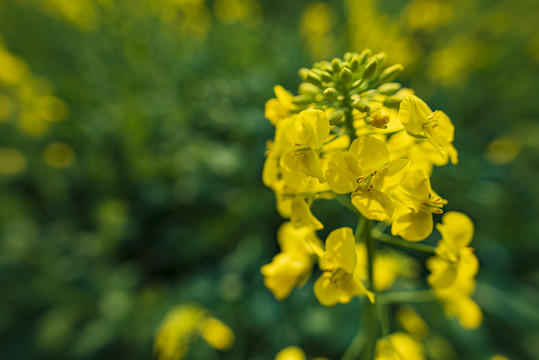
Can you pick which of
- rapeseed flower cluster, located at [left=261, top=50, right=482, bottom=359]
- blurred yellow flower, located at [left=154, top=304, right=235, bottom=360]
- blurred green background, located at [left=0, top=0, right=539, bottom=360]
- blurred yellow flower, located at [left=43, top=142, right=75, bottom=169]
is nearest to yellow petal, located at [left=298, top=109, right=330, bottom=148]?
rapeseed flower cluster, located at [left=261, top=50, right=482, bottom=359]

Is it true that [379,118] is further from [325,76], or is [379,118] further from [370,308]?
[370,308]

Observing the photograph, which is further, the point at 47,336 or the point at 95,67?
the point at 95,67

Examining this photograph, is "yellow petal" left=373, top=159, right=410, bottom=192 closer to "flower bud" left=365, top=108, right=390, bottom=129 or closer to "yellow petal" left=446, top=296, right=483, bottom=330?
"flower bud" left=365, top=108, right=390, bottom=129

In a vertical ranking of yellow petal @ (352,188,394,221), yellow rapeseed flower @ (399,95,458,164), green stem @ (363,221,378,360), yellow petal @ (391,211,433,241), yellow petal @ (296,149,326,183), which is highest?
yellow rapeseed flower @ (399,95,458,164)

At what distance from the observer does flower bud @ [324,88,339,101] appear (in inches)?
38.3

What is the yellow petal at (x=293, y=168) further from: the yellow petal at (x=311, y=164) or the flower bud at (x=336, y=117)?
the flower bud at (x=336, y=117)

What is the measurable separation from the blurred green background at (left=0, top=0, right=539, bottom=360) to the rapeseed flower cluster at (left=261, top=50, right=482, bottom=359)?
1.64m

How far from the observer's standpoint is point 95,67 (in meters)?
4.40

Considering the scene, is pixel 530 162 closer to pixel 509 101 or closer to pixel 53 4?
pixel 509 101

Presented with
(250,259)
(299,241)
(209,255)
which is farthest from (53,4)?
(299,241)

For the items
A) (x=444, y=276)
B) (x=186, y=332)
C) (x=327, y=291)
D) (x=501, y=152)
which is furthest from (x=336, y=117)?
(x=501, y=152)

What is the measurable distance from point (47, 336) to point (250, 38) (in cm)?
410

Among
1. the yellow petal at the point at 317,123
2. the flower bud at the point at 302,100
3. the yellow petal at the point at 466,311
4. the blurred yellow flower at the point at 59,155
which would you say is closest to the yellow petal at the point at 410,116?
the yellow petal at the point at 317,123

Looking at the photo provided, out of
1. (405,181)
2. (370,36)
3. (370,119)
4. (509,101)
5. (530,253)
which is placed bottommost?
(530,253)
